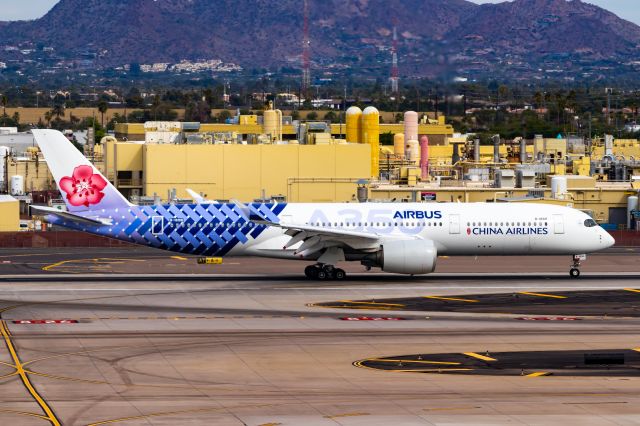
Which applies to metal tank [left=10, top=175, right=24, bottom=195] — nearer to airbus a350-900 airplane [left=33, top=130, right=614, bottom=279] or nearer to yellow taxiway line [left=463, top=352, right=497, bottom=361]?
airbus a350-900 airplane [left=33, top=130, right=614, bottom=279]

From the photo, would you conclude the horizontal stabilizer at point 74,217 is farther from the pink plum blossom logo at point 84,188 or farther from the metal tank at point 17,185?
the metal tank at point 17,185

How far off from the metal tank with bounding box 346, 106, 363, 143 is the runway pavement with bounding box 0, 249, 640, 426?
52.6 m

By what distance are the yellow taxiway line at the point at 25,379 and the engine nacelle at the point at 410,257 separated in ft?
68.2

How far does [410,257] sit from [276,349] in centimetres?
2001

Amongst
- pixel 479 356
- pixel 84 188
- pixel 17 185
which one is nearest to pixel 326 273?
pixel 84 188

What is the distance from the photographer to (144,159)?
104 m

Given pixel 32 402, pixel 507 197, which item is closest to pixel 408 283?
pixel 32 402

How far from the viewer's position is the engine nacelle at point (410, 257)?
62.8 m

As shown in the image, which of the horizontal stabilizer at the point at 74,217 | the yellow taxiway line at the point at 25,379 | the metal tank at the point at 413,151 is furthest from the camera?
the metal tank at the point at 413,151

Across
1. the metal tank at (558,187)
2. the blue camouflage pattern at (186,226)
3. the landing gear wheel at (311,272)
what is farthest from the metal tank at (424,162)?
the blue camouflage pattern at (186,226)

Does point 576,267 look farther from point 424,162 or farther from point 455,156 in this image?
point 455,156

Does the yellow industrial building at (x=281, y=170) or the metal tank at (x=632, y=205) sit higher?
the yellow industrial building at (x=281, y=170)

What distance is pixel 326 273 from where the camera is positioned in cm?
6531

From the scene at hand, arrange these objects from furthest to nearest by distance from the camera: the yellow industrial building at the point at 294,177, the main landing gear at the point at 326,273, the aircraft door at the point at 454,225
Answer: the yellow industrial building at the point at 294,177 → the main landing gear at the point at 326,273 → the aircraft door at the point at 454,225
